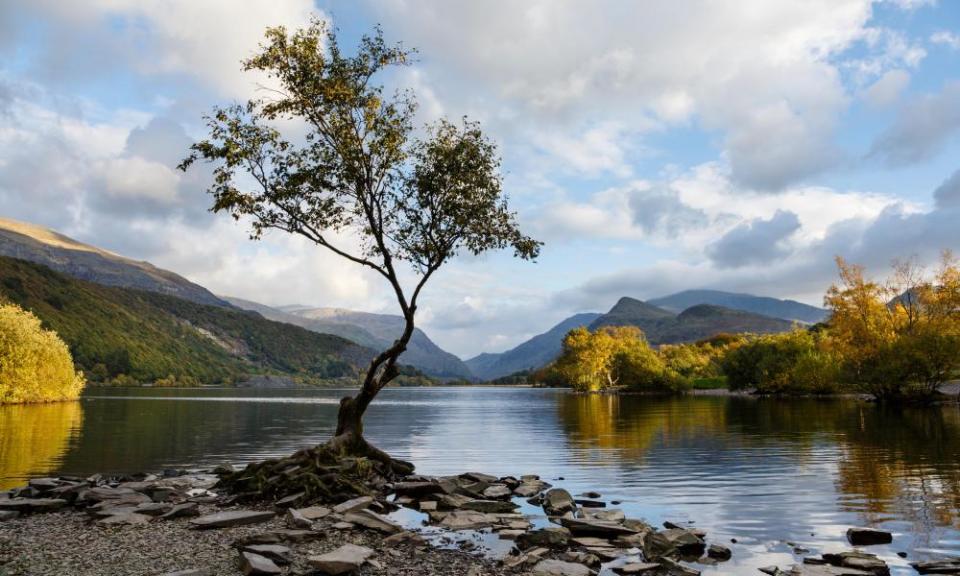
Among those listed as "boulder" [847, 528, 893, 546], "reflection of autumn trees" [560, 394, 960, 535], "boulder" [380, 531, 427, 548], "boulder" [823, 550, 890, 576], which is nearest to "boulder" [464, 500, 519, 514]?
"boulder" [380, 531, 427, 548]

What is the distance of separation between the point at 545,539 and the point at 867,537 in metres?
10.7

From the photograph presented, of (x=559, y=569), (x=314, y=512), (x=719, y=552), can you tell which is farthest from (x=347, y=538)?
(x=719, y=552)

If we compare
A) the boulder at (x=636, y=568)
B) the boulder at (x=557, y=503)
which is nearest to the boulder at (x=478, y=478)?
the boulder at (x=557, y=503)

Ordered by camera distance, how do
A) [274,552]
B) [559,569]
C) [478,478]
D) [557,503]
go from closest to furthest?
[559,569] < [274,552] < [557,503] < [478,478]

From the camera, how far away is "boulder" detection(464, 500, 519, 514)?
26.4 m

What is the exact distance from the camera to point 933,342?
94500mm

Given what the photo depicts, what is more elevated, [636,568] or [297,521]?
[297,521]

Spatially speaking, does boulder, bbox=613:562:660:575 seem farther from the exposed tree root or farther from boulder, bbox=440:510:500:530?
the exposed tree root

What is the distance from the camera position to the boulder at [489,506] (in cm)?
2636

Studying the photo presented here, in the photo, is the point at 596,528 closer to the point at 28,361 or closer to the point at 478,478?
the point at 478,478

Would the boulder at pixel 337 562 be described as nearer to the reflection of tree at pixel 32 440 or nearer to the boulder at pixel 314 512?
the boulder at pixel 314 512

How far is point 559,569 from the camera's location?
17.3 m


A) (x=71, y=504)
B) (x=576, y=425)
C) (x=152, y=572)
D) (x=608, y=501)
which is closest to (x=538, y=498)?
(x=608, y=501)

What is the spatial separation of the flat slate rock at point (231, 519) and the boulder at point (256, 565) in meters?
5.78
